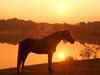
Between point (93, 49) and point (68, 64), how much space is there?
48.0 ft

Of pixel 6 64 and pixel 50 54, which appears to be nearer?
pixel 50 54

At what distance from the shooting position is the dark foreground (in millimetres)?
20703

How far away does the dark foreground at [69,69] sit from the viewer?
20.7 meters

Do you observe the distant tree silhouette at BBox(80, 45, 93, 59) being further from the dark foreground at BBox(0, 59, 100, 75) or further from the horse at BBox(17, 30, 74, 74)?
the horse at BBox(17, 30, 74, 74)

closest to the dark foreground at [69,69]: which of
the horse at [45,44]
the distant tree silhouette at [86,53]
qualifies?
the horse at [45,44]

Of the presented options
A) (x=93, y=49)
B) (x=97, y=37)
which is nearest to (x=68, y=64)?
(x=93, y=49)

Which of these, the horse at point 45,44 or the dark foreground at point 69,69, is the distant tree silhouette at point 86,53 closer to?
the dark foreground at point 69,69

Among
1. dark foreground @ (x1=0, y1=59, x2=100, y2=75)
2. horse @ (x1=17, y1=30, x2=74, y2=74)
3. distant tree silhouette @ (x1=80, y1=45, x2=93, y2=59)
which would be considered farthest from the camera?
distant tree silhouette @ (x1=80, y1=45, x2=93, y2=59)

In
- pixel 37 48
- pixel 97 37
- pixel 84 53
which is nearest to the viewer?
pixel 37 48

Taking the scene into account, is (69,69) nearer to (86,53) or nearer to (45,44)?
(45,44)

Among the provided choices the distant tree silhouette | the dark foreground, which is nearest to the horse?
the dark foreground

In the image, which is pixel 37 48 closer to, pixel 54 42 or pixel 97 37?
pixel 54 42

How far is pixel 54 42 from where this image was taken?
2111 centimetres

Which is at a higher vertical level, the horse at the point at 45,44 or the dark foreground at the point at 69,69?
the horse at the point at 45,44
